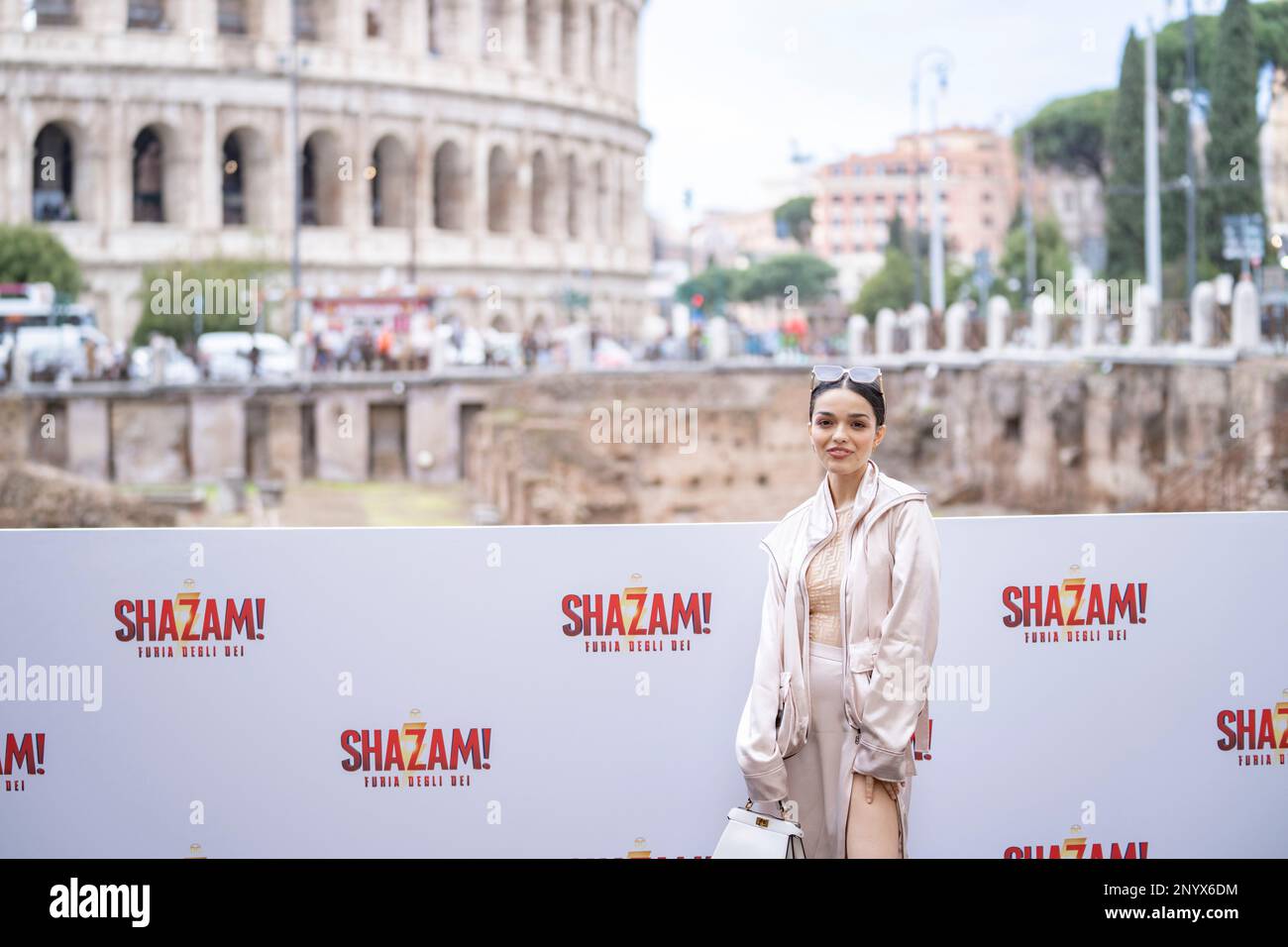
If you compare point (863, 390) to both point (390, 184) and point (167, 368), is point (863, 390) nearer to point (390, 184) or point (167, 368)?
point (167, 368)

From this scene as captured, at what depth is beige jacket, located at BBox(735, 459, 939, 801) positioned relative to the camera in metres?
4.72

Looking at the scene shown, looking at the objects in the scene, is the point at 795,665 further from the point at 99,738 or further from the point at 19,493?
the point at 19,493

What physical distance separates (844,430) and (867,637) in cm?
55

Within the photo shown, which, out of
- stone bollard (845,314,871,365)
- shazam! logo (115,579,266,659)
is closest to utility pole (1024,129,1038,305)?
stone bollard (845,314,871,365)

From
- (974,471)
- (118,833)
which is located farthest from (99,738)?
(974,471)

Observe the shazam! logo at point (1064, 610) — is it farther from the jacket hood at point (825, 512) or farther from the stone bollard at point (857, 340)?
the stone bollard at point (857, 340)

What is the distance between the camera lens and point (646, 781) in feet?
19.0

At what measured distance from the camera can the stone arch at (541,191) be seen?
2087 inches

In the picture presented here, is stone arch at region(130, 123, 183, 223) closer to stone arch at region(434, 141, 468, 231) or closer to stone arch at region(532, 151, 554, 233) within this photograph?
stone arch at region(434, 141, 468, 231)

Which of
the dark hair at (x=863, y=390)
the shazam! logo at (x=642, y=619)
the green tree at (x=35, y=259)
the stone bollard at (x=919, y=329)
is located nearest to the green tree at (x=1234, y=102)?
the stone bollard at (x=919, y=329)

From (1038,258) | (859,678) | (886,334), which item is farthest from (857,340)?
(859,678)

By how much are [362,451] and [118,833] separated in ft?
97.5

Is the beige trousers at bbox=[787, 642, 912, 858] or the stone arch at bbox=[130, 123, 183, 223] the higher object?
the stone arch at bbox=[130, 123, 183, 223]

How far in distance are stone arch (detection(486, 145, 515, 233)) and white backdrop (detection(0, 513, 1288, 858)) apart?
46.5m
